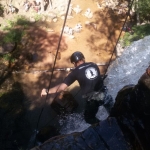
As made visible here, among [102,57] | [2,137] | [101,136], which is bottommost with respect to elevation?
[2,137]

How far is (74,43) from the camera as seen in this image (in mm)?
9398

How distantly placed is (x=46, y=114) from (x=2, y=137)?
1.33m

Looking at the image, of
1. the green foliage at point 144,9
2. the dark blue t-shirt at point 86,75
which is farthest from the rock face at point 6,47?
the green foliage at point 144,9

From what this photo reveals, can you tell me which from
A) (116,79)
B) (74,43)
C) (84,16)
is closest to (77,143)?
(116,79)

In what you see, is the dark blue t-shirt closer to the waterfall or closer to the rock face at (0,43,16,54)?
the waterfall

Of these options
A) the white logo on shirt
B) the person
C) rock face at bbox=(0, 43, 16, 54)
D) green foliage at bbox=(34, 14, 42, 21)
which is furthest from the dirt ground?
the white logo on shirt

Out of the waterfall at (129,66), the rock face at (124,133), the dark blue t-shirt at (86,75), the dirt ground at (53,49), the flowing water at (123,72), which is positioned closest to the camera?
the rock face at (124,133)

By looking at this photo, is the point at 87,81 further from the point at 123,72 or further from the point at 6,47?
the point at 6,47

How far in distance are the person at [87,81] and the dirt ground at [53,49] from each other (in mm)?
1145

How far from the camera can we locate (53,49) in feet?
29.6

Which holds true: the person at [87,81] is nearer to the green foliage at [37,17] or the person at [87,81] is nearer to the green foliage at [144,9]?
the green foliage at [144,9]

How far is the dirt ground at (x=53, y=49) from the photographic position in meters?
7.06

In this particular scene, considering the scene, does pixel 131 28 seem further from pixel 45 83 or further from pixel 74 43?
pixel 45 83

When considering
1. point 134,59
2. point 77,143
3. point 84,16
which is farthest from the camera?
point 84,16
